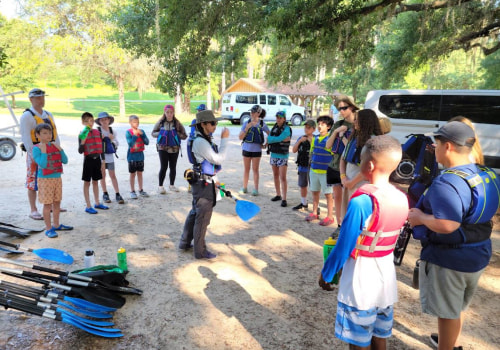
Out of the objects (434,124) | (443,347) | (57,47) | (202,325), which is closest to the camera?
(443,347)

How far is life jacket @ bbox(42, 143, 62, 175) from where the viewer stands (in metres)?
4.95

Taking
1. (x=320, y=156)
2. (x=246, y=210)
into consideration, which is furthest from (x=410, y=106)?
(x=246, y=210)

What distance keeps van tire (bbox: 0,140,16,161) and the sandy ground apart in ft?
16.6

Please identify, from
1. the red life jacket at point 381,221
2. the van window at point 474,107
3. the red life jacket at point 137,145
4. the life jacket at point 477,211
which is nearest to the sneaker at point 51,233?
the red life jacket at point 137,145

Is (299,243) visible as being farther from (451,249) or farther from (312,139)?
(451,249)

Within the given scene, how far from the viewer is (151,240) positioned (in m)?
5.08

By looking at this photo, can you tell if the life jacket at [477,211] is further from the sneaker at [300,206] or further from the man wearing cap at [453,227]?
the sneaker at [300,206]

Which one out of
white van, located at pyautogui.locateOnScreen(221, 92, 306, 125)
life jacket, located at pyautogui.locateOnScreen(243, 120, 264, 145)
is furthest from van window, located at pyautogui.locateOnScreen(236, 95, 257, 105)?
life jacket, located at pyautogui.locateOnScreen(243, 120, 264, 145)

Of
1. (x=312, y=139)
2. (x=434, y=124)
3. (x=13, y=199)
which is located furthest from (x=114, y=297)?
(x=434, y=124)

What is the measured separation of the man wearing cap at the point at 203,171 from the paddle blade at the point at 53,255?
1.48 meters

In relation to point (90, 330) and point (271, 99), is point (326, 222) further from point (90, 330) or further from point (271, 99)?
point (271, 99)

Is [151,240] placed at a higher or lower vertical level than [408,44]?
lower

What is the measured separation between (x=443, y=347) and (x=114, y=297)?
9.18 ft

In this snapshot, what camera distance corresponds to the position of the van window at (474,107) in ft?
26.8
